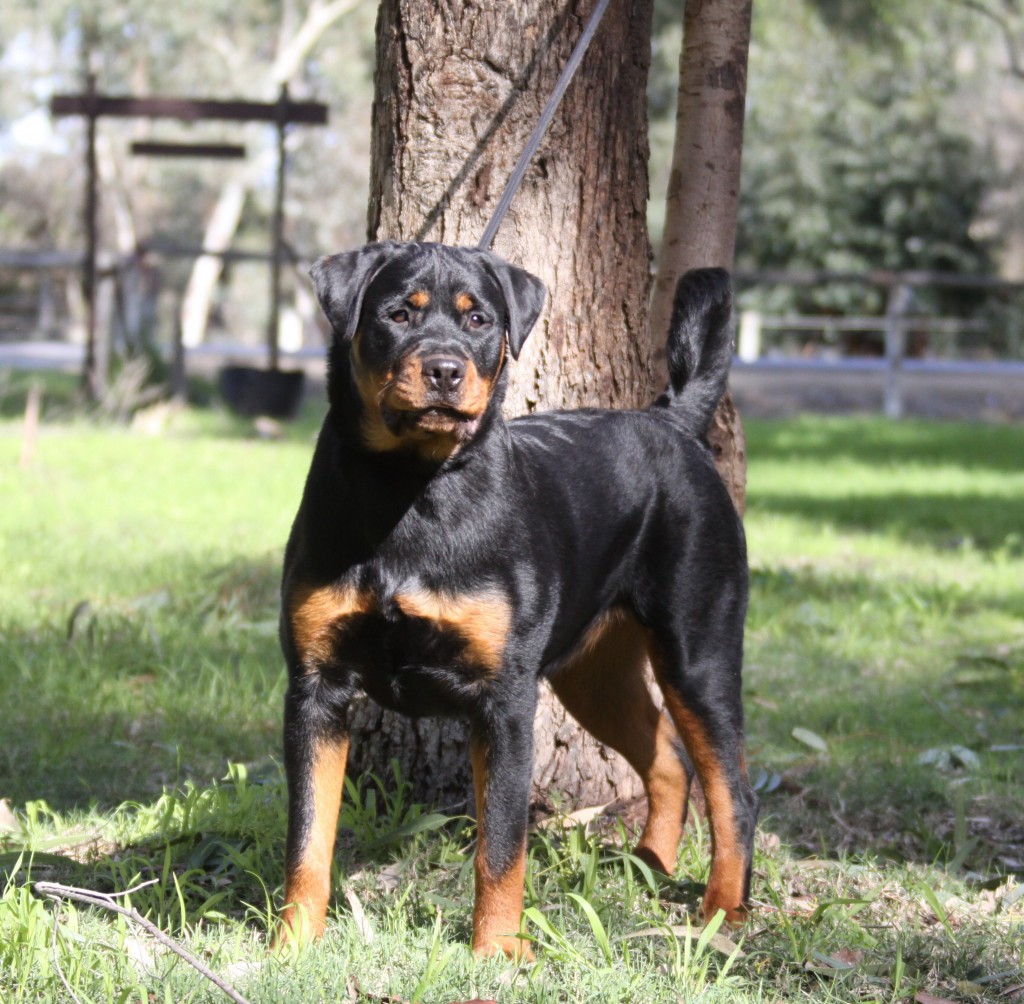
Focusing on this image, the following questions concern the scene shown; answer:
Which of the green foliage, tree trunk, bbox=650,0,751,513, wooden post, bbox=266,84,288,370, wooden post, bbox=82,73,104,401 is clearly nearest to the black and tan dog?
tree trunk, bbox=650,0,751,513

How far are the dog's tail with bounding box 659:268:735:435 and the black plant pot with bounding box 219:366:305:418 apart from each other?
12.1 metres

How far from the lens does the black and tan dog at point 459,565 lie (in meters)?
3.21

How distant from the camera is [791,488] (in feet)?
39.7

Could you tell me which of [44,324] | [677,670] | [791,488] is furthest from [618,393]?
[44,324]

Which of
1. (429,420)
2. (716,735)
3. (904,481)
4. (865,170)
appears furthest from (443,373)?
(865,170)

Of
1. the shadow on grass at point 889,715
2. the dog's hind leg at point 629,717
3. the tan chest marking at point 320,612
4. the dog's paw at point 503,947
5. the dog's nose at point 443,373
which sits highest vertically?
the dog's nose at point 443,373

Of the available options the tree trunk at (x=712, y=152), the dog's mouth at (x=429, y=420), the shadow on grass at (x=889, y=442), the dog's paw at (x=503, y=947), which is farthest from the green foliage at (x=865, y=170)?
the dog's paw at (x=503, y=947)

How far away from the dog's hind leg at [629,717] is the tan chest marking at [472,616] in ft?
2.79

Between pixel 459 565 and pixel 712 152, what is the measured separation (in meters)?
2.25

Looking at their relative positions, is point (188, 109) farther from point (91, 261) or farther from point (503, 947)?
point (503, 947)

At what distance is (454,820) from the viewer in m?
4.21

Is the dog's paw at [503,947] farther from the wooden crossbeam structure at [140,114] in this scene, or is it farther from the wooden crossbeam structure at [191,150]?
the wooden crossbeam structure at [191,150]

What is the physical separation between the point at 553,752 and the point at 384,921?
1.00 m

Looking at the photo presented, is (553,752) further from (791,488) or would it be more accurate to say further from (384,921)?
(791,488)
